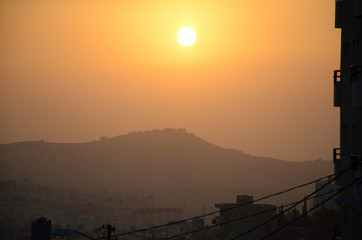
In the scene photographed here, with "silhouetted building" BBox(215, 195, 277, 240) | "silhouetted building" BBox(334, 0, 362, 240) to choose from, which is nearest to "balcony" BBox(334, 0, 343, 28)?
"silhouetted building" BBox(334, 0, 362, 240)

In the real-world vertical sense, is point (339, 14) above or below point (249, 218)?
above

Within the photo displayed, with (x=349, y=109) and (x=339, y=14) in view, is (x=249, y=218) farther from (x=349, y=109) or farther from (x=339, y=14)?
(x=349, y=109)

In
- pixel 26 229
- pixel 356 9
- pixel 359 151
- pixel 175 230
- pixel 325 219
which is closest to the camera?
pixel 356 9

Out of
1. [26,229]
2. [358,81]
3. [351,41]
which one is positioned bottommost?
[26,229]

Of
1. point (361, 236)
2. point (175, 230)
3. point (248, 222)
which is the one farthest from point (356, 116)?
point (175, 230)

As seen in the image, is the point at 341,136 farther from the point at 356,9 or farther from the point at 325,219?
the point at 325,219

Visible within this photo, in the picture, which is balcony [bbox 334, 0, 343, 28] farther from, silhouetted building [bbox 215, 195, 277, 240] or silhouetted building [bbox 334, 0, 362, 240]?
silhouetted building [bbox 215, 195, 277, 240]

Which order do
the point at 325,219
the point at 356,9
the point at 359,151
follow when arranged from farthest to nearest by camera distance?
the point at 325,219 → the point at 359,151 → the point at 356,9

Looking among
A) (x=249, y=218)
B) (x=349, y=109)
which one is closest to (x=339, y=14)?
(x=349, y=109)

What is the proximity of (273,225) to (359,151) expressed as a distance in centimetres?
5253

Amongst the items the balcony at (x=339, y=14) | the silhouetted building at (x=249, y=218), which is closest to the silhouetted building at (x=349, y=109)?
the balcony at (x=339, y=14)

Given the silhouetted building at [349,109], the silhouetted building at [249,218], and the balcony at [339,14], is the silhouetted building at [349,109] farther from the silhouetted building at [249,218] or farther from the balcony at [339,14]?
the silhouetted building at [249,218]

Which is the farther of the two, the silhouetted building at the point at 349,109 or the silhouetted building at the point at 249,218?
the silhouetted building at the point at 249,218

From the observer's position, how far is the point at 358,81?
1969cm
